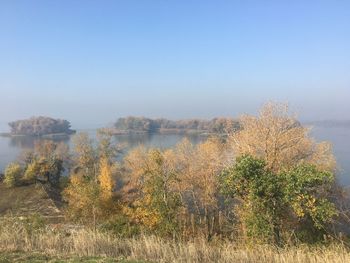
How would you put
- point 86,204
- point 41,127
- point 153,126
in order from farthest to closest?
point 153,126
point 41,127
point 86,204

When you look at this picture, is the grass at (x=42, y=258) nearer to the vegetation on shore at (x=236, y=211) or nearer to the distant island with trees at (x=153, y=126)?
the vegetation on shore at (x=236, y=211)

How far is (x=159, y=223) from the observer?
18812 millimetres

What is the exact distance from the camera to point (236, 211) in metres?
24.8

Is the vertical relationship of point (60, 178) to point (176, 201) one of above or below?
below

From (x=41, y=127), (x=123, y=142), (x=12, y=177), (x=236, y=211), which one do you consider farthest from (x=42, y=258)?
(x=41, y=127)

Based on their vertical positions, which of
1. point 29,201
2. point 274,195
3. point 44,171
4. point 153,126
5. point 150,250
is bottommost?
point 29,201

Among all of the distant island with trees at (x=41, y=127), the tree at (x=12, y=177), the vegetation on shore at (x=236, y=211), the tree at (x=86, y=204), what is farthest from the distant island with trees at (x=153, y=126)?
the tree at (x=86, y=204)

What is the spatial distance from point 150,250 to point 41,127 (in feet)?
519

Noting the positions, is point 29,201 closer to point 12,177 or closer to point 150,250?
point 12,177

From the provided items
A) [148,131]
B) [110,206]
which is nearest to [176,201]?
[110,206]

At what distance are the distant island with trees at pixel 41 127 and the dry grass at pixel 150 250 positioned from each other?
151928 millimetres

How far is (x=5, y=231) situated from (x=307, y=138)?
24.6 metres

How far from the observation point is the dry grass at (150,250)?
8.64 m

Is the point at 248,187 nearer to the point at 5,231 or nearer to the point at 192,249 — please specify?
the point at 192,249
